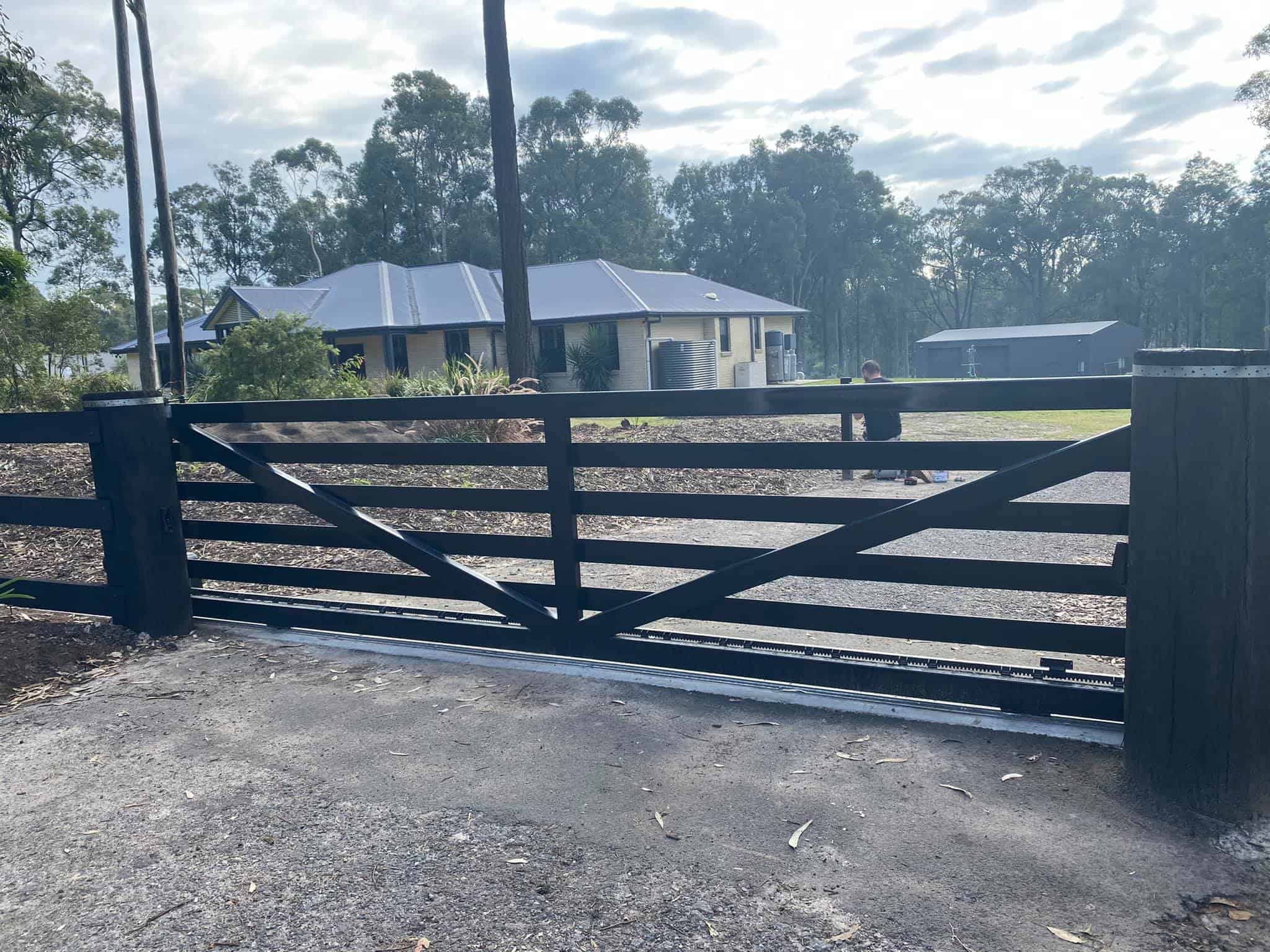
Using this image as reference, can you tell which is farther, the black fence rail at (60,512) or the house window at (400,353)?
the house window at (400,353)

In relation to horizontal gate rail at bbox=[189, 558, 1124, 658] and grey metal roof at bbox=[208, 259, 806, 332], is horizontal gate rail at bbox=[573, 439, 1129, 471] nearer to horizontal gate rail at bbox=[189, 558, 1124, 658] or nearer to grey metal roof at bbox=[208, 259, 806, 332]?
horizontal gate rail at bbox=[189, 558, 1124, 658]

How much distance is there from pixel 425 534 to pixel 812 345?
90456 millimetres

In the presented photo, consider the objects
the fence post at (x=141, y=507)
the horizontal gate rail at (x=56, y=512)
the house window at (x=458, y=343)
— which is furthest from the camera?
the house window at (x=458, y=343)

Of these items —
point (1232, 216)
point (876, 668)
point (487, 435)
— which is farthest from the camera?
point (1232, 216)

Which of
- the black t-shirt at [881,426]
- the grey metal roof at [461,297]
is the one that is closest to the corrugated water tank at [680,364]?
the grey metal roof at [461,297]

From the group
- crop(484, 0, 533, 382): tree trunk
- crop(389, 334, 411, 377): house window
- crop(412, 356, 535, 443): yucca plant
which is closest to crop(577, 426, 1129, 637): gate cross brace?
crop(412, 356, 535, 443): yucca plant

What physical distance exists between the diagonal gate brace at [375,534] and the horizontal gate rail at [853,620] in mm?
111

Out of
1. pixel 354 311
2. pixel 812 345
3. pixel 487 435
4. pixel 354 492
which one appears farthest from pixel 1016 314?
pixel 354 492

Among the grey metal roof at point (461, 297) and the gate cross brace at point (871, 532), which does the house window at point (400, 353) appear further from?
the gate cross brace at point (871, 532)

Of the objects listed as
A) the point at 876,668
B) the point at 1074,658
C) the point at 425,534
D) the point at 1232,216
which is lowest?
the point at 1074,658

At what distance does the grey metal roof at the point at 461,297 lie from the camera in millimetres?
36500

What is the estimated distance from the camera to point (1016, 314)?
9119 cm

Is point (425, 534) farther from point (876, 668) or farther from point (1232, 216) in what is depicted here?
point (1232, 216)

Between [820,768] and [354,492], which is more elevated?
[354,492]
